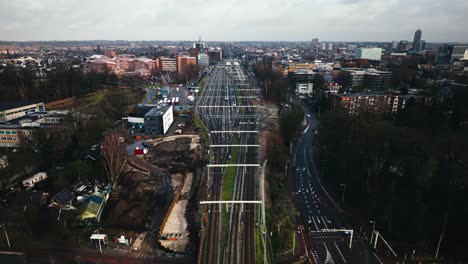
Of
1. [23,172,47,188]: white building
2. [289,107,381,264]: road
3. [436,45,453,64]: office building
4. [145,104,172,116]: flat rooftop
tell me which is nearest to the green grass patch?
[289,107,381,264]: road

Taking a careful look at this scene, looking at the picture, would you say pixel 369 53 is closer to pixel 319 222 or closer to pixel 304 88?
pixel 304 88

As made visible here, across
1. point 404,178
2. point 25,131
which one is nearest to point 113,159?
point 25,131

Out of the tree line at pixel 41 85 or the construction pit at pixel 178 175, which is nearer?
the construction pit at pixel 178 175

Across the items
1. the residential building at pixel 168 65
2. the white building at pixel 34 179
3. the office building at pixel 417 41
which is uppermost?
the office building at pixel 417 41

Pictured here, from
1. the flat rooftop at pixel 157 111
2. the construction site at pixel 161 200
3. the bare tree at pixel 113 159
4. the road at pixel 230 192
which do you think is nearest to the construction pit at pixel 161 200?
the construction site at pixel 161 200

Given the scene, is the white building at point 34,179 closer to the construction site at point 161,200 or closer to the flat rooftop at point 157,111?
the construction site at point 161,200

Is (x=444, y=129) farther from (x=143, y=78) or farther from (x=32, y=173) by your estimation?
(x=143, y=78)
